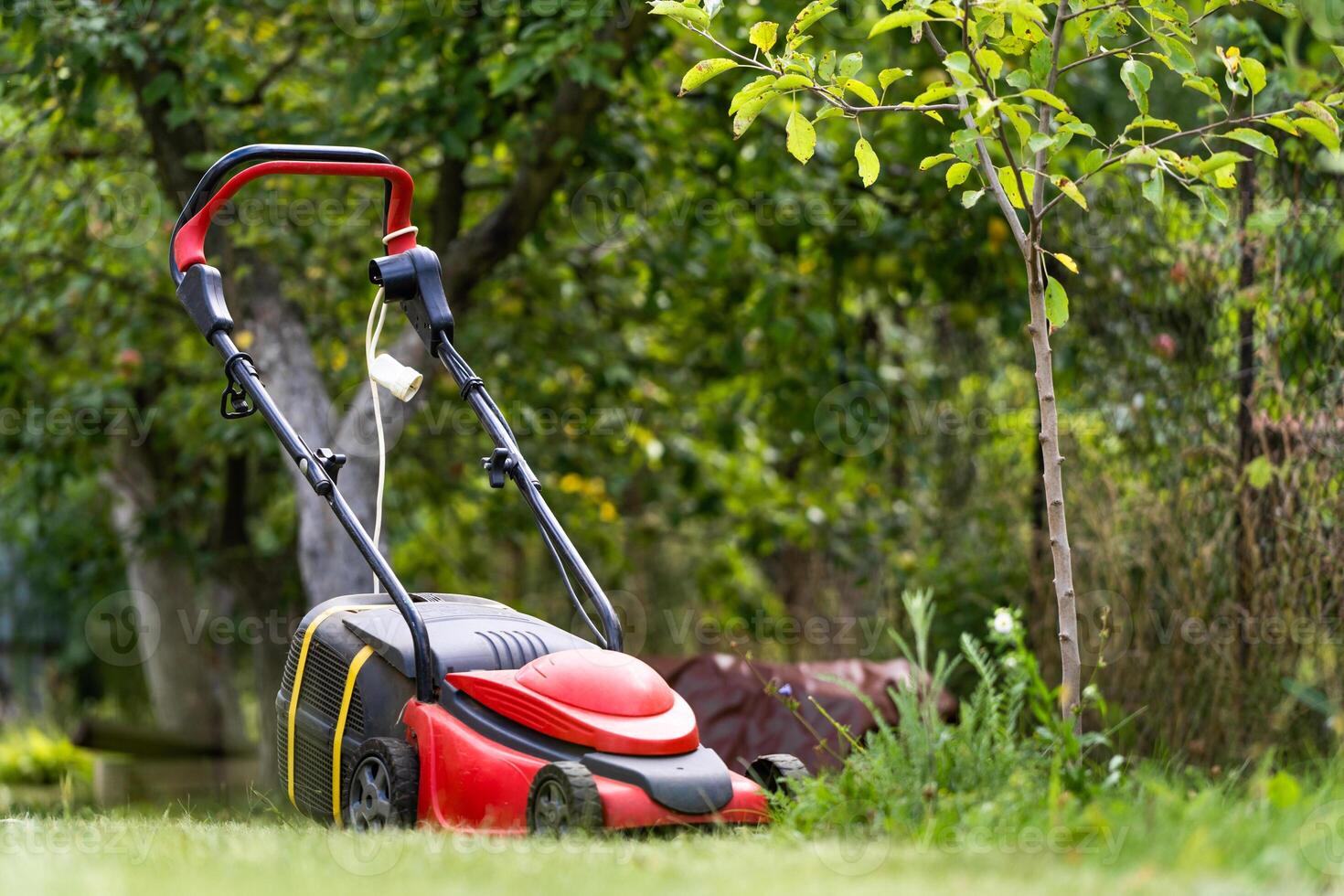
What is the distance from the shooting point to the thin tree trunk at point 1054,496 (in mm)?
3355

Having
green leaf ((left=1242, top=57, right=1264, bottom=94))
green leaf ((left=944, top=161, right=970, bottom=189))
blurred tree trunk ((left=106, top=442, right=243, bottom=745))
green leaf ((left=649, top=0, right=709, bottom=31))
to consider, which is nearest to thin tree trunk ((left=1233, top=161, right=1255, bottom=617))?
green leaf ((left=1242, top=57, right=1264, bottom=94))

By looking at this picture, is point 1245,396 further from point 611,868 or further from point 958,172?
point 611,868

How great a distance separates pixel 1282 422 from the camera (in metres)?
4.87

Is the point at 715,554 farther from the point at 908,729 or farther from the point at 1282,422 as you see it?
the point at 908,729

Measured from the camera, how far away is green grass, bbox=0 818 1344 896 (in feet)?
7.67

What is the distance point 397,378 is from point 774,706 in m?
2.48

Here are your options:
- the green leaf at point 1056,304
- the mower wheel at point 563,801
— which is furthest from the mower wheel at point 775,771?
the green leaf at point 1056,304

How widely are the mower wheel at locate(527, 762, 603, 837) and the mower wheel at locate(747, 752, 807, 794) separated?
62 centimetres

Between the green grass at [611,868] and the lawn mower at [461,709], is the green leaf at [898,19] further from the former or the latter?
the green grass at [611,868]

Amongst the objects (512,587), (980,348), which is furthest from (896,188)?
(512,587)

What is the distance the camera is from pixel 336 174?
154 inches

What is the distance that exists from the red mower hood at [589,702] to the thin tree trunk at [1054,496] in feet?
3.02

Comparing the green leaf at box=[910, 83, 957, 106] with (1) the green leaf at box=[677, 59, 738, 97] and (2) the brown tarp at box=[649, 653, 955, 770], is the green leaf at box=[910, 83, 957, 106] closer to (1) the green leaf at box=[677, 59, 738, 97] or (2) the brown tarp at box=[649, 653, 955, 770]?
(1) the green leaf at box=[677, 59, 738, 97]

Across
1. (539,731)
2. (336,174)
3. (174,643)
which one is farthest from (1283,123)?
(174,643)
